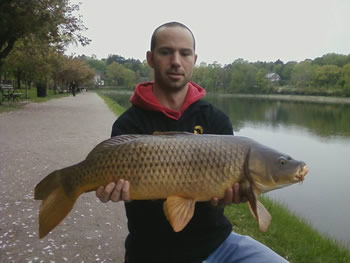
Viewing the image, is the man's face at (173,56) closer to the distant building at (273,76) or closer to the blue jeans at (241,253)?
the blue jeans at (241,253)

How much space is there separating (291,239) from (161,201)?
8.25 feet

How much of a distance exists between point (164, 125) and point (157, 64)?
0.47 metres

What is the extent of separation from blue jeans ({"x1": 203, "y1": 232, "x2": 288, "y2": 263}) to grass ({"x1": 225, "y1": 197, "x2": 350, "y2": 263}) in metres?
1.64

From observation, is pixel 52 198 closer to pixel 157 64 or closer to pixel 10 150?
pixel 157 64

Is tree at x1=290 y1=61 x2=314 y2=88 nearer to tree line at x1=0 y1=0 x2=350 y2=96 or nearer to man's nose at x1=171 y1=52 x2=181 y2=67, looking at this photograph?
tree line at x1=0 y1=0 x2=350 y2=96

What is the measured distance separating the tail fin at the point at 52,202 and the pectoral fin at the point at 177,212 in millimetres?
592

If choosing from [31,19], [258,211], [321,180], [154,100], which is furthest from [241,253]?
[31,19]

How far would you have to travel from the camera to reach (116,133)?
2566 mm

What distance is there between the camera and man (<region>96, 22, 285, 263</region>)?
225 centimetres

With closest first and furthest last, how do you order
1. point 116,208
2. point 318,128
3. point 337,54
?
point 116,208
point 318,128
point 337,54

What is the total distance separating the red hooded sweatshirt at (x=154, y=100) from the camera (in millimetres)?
2568

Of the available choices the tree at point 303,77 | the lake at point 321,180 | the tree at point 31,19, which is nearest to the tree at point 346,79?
the tree at point 303,77

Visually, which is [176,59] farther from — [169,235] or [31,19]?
[31,19]

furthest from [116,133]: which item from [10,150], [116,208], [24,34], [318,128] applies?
[318,128]
